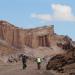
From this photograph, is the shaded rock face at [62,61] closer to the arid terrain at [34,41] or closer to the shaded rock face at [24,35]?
the arid terrain at [34,41]

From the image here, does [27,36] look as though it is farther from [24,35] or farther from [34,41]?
[34,41]

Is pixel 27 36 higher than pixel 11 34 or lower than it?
lower

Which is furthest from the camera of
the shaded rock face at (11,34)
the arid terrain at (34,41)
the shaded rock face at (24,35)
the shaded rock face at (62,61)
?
the shaded rock face at (24,35)

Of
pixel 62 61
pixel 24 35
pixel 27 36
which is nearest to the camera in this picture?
pixel 62 61

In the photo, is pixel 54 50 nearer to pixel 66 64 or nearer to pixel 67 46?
pixel 67 46

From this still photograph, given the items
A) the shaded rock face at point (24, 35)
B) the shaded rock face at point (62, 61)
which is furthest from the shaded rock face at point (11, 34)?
the shaded rock face at point (62, 61)

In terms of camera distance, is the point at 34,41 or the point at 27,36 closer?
the point at 27,36

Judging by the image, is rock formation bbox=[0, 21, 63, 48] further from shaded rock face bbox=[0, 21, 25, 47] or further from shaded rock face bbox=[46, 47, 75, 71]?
shaded rock face bbox=[46, 47, 75, 71]

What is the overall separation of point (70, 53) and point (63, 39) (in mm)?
102752

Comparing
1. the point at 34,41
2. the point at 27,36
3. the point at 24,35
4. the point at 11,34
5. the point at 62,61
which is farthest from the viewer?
the point at 34,41

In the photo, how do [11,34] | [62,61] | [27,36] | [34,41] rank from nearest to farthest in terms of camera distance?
[62,61] → [11,34] → [27,36] → [34,41]

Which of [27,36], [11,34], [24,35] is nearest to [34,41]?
[27,36]

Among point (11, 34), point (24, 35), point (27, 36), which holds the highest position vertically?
point (11, 34)

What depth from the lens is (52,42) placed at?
139 meters
